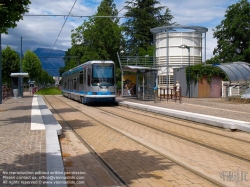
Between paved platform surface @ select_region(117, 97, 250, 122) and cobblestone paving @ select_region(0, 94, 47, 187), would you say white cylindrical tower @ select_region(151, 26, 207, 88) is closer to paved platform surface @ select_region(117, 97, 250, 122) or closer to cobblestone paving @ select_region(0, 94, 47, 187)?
paved platform surface @ select_region(117, 97, 250, 122)

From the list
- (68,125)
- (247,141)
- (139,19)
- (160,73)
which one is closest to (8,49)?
(139,19)

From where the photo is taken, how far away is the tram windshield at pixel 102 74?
23703 mm

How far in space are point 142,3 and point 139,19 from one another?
3.53 meters

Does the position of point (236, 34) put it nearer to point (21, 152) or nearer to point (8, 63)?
point (8, 63)

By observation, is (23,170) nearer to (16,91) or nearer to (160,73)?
(16,91)

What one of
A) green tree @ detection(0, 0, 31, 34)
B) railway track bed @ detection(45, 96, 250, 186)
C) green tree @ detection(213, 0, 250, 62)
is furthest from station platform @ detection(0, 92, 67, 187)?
green tree @ detection(213, 0, 250, 62)

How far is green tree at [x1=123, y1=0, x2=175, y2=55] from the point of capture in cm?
6009

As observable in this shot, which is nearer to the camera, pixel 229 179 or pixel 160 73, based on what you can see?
pixel 229 179

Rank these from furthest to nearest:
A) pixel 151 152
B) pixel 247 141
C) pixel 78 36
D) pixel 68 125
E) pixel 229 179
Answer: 1. pixel 78 36
2. pixel 68 125
3. pixel 247 141
4. pixel 151 152
5. pixel 229 179

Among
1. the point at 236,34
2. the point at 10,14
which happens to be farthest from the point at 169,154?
the point at 236,34

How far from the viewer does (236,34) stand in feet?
164

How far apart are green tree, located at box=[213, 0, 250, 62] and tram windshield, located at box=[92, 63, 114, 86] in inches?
1177

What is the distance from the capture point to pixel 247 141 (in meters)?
10.0

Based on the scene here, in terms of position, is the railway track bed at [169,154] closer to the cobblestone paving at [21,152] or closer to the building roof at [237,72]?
the cobblestone paving at [21,152]
